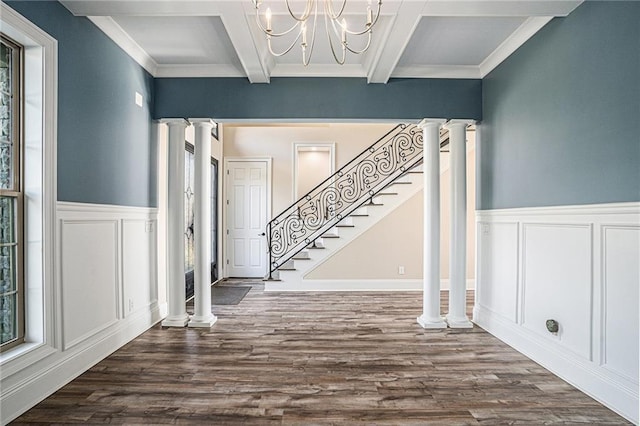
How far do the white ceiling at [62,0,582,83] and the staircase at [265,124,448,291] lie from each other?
7.71 ft

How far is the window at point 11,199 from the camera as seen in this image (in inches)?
90.4

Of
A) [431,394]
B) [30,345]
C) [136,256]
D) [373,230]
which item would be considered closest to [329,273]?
[373,230]

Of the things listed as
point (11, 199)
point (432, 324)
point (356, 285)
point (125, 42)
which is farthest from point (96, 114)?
point (356, 285)

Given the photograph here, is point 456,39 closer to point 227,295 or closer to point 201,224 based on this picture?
point 201,224

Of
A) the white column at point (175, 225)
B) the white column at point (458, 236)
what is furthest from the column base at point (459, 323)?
the white column at point (175, 225)

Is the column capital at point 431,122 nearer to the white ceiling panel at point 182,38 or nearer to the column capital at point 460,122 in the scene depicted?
the column capital at point 460,122

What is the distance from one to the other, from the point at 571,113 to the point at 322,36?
2.17m

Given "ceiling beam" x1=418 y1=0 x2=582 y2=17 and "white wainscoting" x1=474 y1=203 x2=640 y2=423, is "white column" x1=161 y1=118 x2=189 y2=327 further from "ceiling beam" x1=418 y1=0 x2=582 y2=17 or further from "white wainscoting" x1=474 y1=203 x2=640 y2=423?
"white wainscoting" x1=474 y1=203 x2=640 y2=423

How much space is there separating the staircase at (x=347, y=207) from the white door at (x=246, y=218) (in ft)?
1.73

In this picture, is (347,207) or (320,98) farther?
(347,207)

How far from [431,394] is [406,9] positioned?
110 inches

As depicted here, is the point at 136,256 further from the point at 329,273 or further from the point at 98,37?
the point at 329,273

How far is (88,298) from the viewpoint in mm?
2955

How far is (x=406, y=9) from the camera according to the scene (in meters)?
2.67
